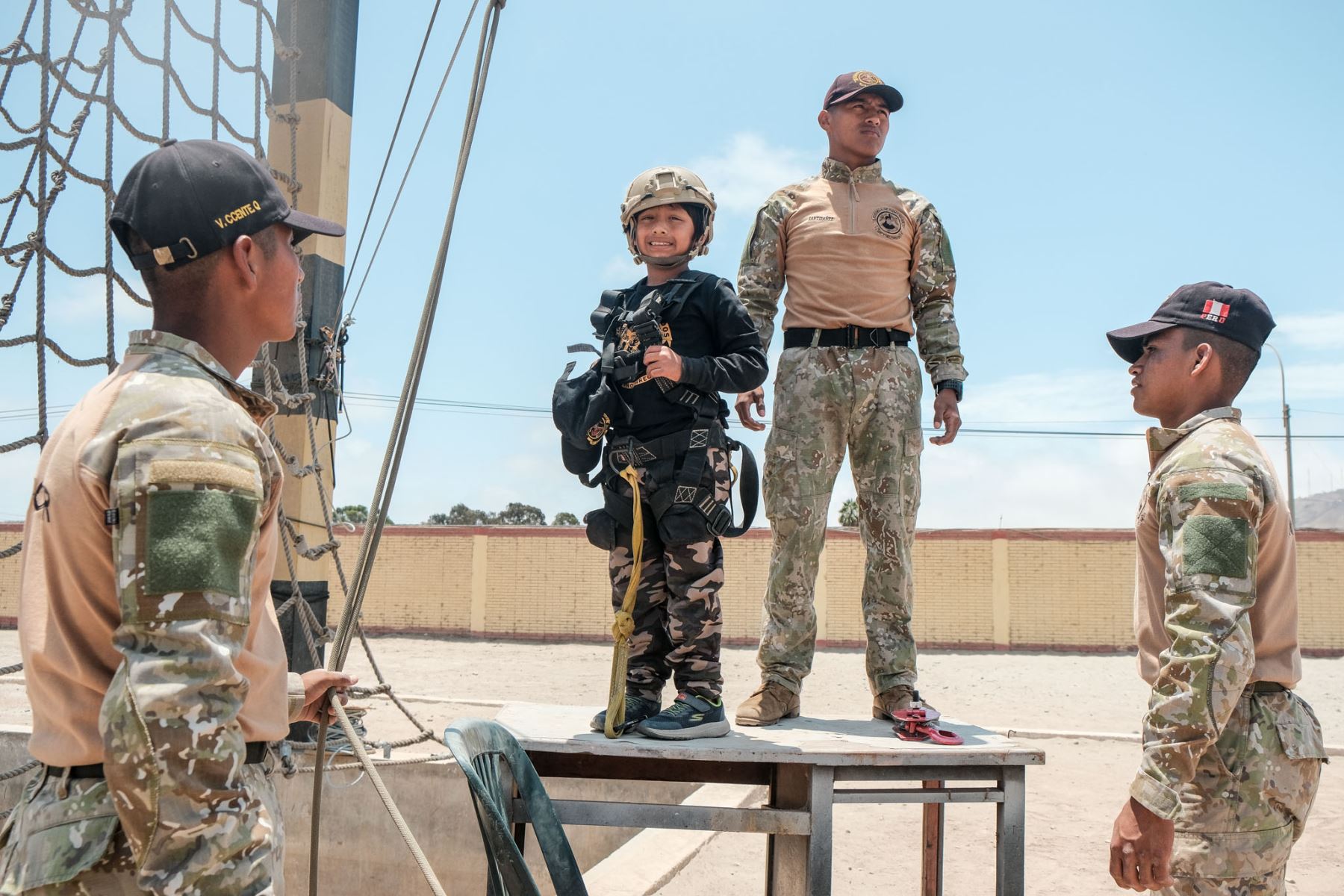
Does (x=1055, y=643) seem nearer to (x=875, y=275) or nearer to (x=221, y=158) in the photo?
(x=875, y=275)

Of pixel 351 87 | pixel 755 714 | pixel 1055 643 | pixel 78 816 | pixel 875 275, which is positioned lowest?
pixel 1055 643

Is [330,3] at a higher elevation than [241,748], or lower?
higher

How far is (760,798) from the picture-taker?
18.3 ft

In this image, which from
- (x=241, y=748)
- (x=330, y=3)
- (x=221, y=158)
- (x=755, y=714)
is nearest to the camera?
(x=241, y=748)

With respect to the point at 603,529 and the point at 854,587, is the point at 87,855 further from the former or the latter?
the point at 854,587

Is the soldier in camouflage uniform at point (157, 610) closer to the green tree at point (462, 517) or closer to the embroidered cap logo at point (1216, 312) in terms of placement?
the embroidered cap logo at point (1216, 312)

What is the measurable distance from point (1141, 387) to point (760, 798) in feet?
11.9

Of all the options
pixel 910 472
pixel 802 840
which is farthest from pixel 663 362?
pixel 802 840

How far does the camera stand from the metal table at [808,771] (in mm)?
2943

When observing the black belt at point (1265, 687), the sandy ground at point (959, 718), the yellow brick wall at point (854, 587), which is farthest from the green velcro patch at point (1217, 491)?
the yellow brick wall at point (854, 587)

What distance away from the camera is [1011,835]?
3.04 m

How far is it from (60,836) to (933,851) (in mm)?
3026

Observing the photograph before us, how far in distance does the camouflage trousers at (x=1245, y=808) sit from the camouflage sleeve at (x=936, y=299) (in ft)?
5.92

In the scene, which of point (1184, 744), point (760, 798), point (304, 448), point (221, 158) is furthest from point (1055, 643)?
point (221, 158)
